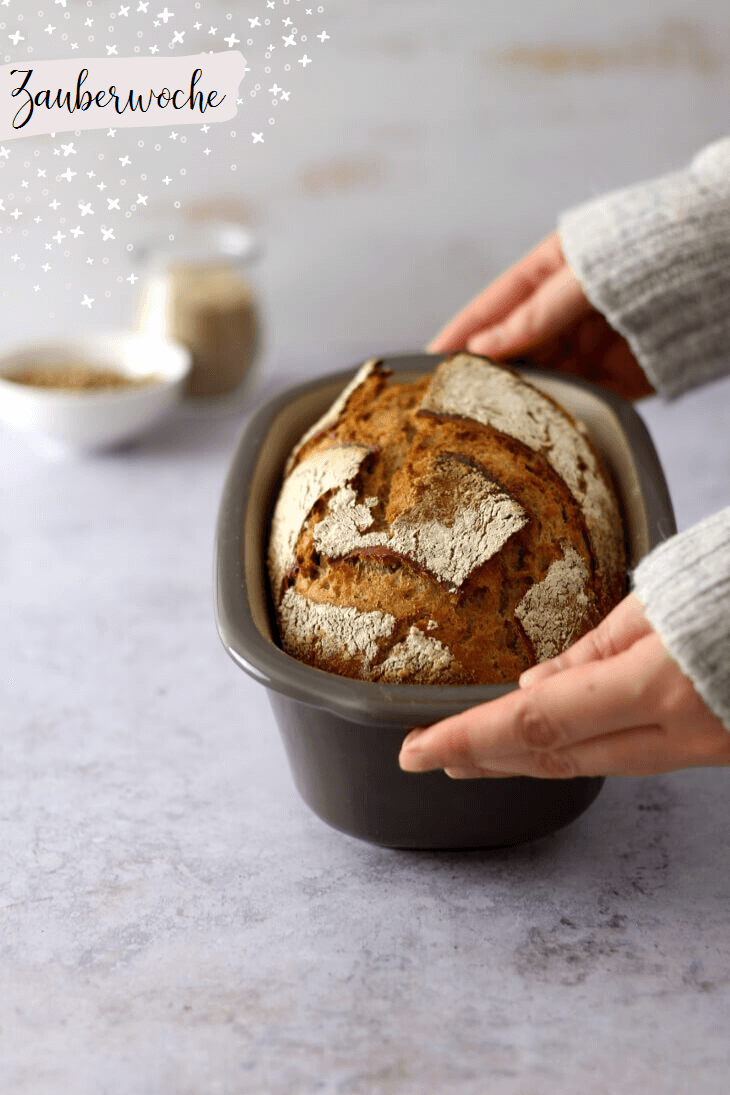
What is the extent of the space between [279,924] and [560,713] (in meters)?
0.30

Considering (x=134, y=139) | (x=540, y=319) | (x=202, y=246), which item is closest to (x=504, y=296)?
(x=540, y=319)

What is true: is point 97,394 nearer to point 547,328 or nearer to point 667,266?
point 547,328

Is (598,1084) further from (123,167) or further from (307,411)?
(123,167)

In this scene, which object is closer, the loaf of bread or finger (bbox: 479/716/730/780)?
finger (bbox: 479/716/730/780)

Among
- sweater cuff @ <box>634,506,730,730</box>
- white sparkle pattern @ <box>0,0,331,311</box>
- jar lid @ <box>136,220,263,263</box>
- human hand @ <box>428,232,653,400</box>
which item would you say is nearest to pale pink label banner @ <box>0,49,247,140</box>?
white sparkle pattern @ <box>0,0,331,311</box>

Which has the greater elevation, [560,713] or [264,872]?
[560,713]

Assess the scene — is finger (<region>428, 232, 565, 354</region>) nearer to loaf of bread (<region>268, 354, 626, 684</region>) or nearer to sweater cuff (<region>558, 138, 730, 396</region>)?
sweater cuff (<region>558, 138, 730, 396</region>)

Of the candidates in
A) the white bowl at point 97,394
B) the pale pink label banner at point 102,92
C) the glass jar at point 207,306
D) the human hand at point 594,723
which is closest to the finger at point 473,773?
the human hand at point 594,723

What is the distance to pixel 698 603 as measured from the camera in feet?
2.31

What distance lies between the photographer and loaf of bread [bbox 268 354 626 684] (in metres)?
0.84

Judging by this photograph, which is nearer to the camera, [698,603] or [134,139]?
[698,603]

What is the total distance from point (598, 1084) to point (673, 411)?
3.94 ft

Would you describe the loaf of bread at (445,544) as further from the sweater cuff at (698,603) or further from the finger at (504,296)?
the finger at (504,296)

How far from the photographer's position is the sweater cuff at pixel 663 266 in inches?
43.9
